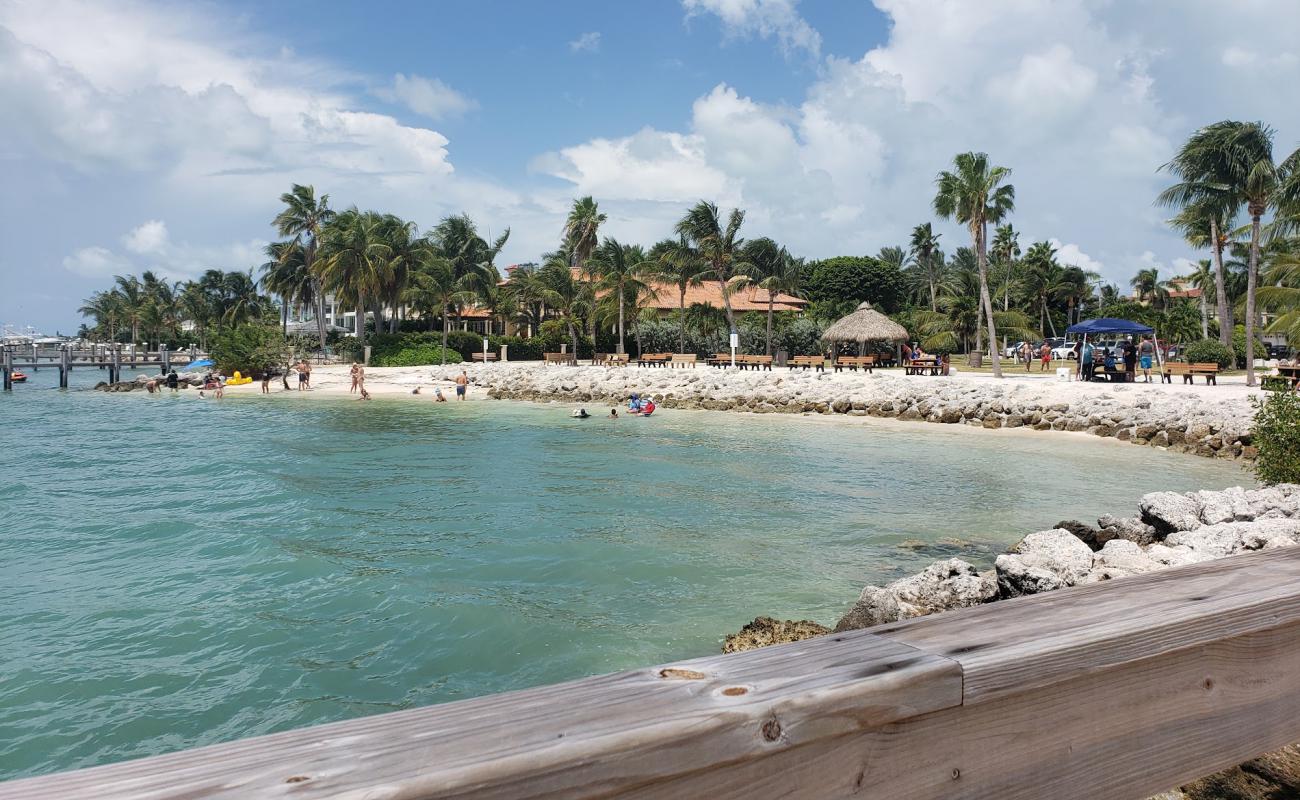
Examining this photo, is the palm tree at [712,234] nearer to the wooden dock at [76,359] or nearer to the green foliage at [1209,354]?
the green foliage at [1209,354]

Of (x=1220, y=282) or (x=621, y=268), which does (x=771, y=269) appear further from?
(x=1220, y=282)

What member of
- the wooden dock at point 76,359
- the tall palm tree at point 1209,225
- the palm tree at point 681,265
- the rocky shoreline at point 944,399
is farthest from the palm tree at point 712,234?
the wooden dock at point 76,359

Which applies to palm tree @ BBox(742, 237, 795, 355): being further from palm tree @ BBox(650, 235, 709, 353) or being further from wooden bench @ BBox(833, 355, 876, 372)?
wooden bench @ BBox(833, 355, 876, 372)

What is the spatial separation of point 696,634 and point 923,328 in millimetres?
42623

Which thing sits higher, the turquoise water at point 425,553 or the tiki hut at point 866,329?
the tiki hut at point 866,329

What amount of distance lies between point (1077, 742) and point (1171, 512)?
8.66m

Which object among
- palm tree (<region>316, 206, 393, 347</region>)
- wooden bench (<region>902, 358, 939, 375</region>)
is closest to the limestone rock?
wooden bench (<region>902, 358, 939, 375</region>)

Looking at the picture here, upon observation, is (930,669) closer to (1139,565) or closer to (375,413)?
(1139,565)

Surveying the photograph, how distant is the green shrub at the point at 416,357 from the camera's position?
168ft

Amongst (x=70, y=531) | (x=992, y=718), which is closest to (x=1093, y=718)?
(x=992, y=718)

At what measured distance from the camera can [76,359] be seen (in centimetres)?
5688

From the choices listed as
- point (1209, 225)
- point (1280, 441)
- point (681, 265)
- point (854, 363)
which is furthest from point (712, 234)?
point (1280, 441)

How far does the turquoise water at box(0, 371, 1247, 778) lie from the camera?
6.44m

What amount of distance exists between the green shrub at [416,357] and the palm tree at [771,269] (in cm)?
1958
